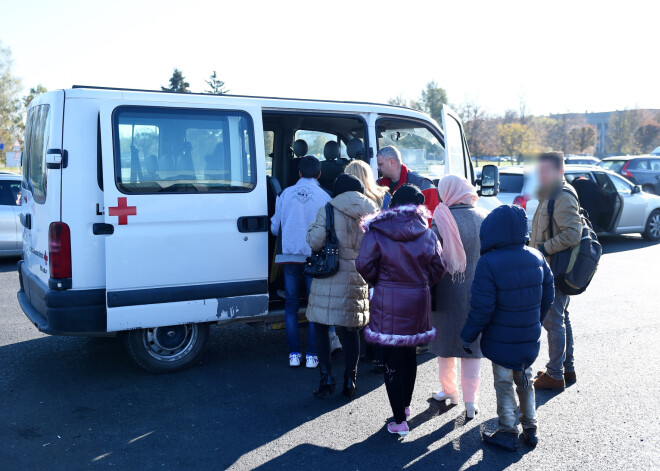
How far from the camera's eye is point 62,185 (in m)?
4.81

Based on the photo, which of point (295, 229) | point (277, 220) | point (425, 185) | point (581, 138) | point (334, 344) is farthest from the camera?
point (581, 138)

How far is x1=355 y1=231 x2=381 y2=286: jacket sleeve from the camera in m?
4.14

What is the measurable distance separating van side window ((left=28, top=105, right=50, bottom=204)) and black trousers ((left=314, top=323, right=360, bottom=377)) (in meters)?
2.46

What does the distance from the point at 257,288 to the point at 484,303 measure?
7.54 ft

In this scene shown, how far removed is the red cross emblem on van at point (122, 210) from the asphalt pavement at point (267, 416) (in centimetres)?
A: 142

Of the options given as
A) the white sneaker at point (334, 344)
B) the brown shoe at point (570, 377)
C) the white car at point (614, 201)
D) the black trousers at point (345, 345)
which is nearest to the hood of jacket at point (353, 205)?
the black trousers at point (345, 345)

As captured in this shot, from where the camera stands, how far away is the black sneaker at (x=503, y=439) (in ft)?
13.5

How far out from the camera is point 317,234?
4.72 m

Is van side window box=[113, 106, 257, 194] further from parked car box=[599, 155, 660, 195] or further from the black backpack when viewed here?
parked car box=[599, 155, 660, 195]

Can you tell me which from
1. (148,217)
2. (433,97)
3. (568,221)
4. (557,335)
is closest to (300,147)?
(148,217)

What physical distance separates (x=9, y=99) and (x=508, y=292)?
201 ft

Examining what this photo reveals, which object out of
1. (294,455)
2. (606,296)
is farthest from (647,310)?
(294,455)

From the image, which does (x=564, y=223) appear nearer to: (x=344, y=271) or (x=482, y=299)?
(x=482, y=299)

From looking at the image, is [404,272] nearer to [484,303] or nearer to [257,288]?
[484,303]
